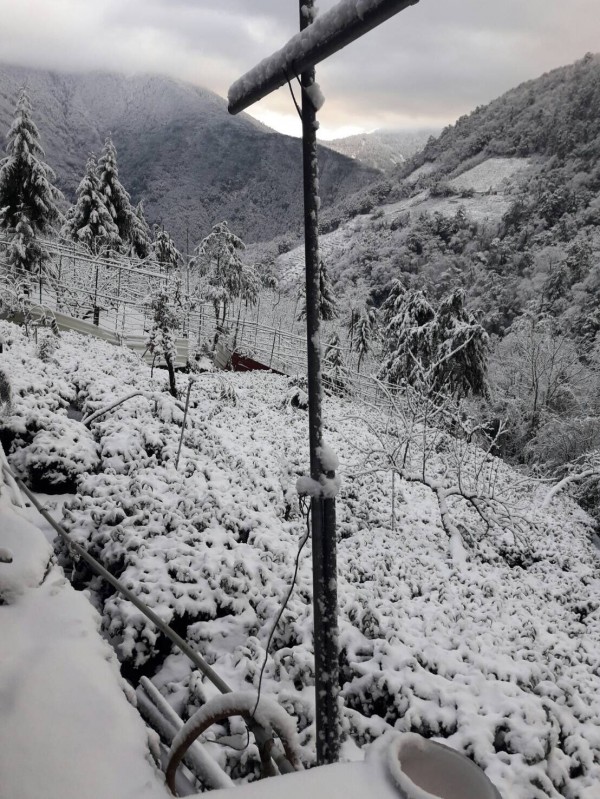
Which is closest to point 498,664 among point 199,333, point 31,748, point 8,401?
point 31,748

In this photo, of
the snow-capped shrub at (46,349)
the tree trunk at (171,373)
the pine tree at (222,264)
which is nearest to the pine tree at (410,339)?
the pine tree at (222,264)

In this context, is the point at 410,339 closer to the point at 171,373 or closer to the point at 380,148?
the point at 171,373

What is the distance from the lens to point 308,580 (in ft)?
16.3

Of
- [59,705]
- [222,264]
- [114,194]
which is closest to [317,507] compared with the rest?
[59,705]

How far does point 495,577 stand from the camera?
6.70 metres

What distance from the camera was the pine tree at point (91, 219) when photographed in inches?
920

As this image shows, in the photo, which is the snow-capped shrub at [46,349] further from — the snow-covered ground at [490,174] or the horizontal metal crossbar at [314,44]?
the snow-covered ground at [490,174]

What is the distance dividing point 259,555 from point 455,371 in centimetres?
1649

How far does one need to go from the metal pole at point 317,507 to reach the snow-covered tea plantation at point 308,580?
12.3 inches

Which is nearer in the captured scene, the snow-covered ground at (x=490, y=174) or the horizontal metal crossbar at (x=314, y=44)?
the horizontal metal crossbar at (x=314, y=44)

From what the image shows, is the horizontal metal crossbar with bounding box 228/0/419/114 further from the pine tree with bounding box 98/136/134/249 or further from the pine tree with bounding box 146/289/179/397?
the pine tree with bounding box 98/136/134/249

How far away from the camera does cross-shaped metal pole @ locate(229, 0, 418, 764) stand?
1463 millimetres

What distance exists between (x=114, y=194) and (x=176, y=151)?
253ft

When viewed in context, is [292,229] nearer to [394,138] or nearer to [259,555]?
[259,555]
